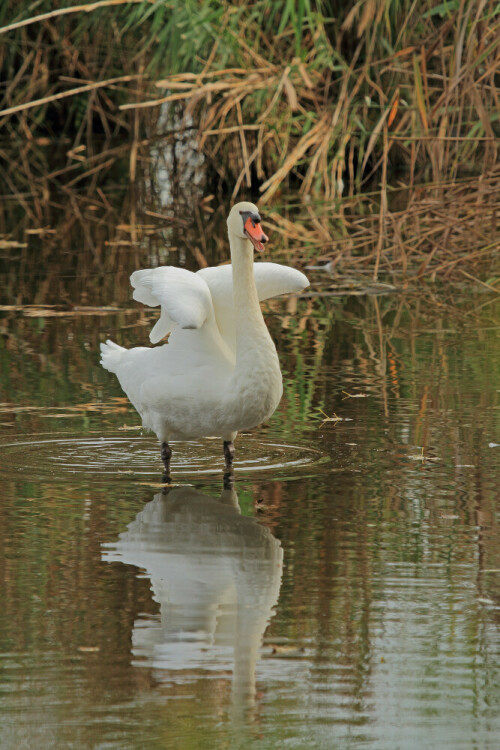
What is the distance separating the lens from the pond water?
3896 mm

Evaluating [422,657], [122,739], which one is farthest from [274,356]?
[122,739]

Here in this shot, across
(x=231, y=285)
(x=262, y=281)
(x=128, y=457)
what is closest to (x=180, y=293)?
(x=231, y=285)

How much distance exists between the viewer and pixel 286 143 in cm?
1528

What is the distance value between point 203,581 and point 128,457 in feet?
6.32

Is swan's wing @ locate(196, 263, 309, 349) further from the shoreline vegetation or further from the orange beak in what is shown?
the shoreline vegetation

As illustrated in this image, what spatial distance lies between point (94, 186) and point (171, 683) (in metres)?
15.5

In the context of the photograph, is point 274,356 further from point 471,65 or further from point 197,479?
point 471,65

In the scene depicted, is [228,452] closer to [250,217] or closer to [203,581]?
[250,217]

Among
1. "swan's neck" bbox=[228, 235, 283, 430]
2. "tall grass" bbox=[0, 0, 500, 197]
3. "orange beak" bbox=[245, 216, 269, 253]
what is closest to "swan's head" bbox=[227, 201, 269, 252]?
"orange beak" bbox=[245, 216, 269, 253]

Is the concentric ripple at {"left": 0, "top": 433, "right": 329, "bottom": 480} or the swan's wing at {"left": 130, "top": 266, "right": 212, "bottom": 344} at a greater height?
the swan's wing at {"left": 130, "top": 266, "right": 212, "bottom": 344}

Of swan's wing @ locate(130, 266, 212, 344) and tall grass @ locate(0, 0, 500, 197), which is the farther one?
tall grass @ locate(0, 0, 500, 197)

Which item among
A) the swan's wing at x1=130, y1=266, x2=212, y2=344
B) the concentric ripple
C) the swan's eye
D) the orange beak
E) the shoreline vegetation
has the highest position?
the shoreline vegetation

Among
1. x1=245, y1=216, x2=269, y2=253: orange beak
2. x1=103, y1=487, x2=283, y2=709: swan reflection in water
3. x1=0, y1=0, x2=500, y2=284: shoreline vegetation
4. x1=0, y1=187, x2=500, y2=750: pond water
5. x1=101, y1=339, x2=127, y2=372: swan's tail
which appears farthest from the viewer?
x1=0, y1=0, x2=500, y2=284: shoreline vegetation

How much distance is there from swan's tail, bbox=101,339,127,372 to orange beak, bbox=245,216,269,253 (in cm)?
105
